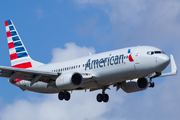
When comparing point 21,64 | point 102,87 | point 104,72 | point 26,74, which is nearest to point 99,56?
point 104,72

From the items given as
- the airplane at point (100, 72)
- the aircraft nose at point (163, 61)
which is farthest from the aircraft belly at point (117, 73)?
the aircraft nose at point (163, 61)

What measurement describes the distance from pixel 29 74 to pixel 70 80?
5.49 meters

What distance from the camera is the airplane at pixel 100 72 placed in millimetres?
41031

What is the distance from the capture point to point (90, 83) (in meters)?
44.9

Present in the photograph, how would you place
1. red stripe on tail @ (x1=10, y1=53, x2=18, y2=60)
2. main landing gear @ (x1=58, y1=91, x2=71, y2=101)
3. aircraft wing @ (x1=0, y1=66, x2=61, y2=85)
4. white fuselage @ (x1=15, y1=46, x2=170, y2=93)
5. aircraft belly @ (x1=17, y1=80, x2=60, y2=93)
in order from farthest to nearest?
red stripe on tail @ (x1=10, y1=53, x2=18, y2=60) → aircraft belly @ (x1=17, y1=80, x2=60, y2=93) → main landing gear @ (x1=58, y1=91, x2=71, y2=101) → aircraft wing @ (x1=0, y1=66, x2=61, y2=85) → white fuselage @ (x1=15, y1=46, x2=170, y2=93)

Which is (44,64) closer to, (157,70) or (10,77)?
(10,77)

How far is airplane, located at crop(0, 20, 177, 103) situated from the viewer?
4103cm

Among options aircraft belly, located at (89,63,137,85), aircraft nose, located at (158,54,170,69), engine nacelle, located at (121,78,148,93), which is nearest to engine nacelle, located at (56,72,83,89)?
aircraft belly, located at (89,63,137,85)

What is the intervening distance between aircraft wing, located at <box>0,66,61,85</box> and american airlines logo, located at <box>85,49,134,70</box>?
156 inches

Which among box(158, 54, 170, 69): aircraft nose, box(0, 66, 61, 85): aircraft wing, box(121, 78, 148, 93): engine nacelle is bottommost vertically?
box(121, 78, 148, 93): engine nacelle

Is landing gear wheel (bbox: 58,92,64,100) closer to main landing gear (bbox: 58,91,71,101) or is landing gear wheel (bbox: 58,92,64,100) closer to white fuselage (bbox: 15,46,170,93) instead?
main landing gear (bbox: 58,91,71,101)

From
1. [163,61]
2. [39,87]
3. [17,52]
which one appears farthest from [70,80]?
[17,52]

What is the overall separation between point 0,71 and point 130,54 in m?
14.7

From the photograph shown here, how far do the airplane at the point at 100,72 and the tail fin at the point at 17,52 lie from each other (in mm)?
3244
